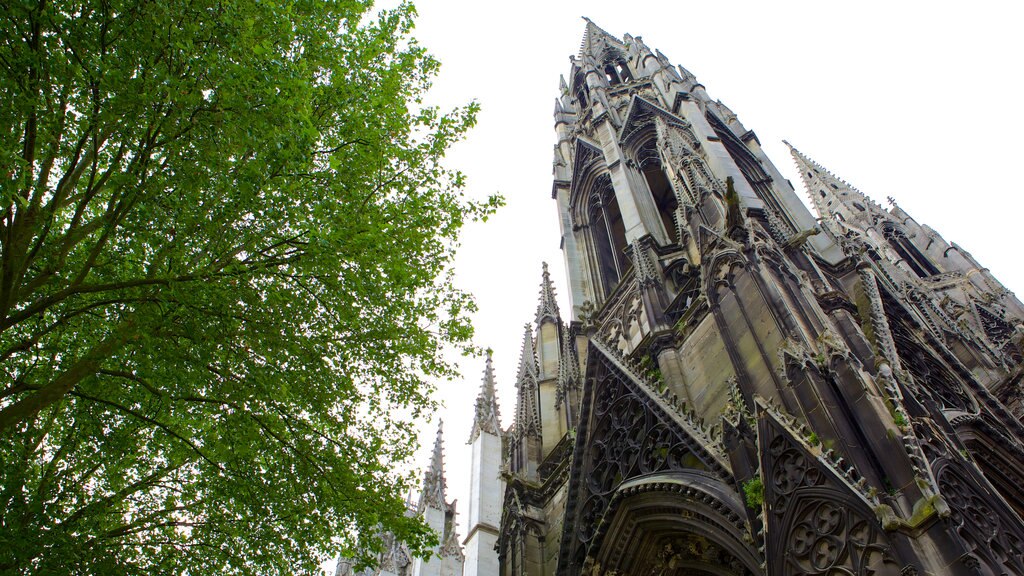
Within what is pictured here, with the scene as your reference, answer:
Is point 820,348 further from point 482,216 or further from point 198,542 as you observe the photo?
point 198,542

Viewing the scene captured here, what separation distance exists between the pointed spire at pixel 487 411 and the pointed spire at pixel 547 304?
1949mm

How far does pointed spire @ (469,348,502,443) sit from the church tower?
3358 millimetres

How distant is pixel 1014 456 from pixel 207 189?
38.7 ft

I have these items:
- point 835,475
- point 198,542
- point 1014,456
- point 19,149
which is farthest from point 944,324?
point 19,149

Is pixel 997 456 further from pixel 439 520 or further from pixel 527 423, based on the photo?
pixel 439 520

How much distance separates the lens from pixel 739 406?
962 cm

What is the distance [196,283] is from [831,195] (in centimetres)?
4349

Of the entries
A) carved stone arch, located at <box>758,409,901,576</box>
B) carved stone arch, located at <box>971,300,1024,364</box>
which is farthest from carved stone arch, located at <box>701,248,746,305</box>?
carved stone arch, located at <box>971,300,1024,364</box>

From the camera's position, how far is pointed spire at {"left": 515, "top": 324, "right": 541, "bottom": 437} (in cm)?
1619

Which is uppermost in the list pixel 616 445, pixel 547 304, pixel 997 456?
pixel 547 304

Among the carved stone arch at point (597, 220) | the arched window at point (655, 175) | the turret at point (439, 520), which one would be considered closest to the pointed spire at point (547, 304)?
the carved stone arch at point (597, 220)

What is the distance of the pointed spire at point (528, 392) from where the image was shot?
16.2m

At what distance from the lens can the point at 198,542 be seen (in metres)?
8.32

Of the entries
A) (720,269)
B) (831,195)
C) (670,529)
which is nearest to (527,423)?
(670,529)
